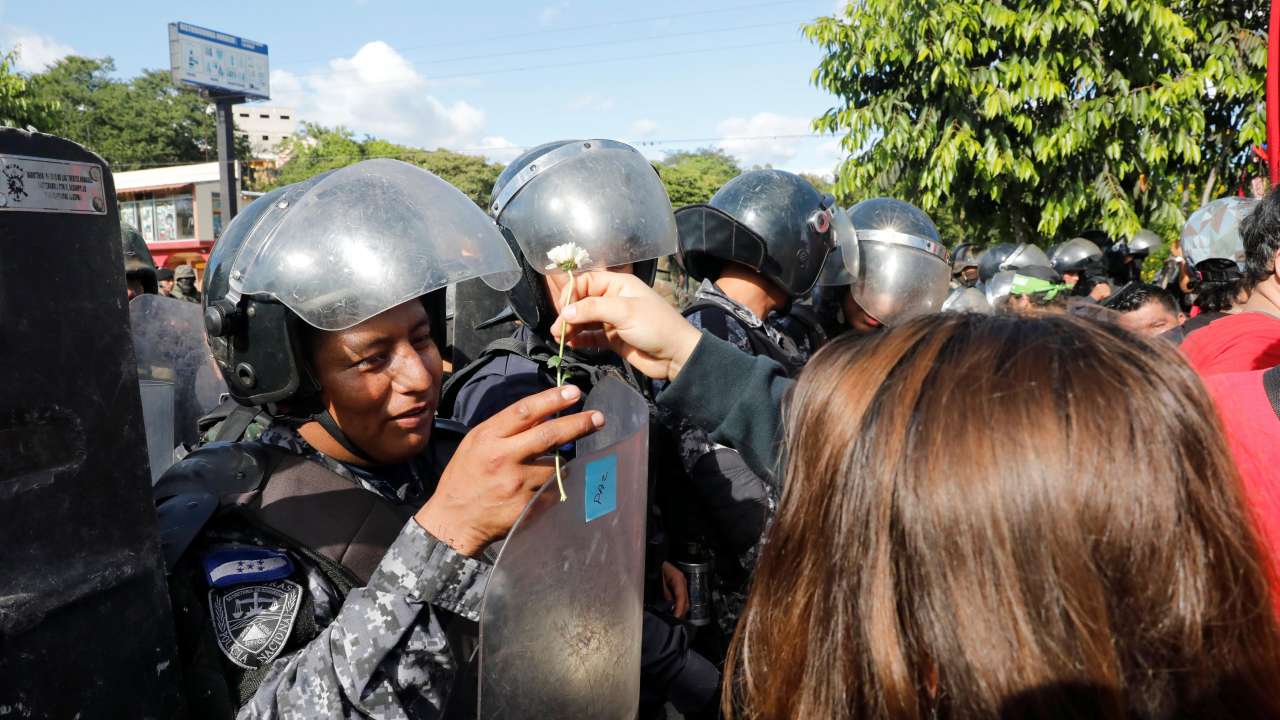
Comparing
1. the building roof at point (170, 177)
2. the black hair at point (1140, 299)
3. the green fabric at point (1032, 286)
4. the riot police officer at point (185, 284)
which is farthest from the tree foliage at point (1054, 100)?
the building roof at point (170, 177)

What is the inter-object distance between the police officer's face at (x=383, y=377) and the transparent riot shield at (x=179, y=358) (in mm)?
1466

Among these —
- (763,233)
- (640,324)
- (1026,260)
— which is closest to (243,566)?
(640,324)

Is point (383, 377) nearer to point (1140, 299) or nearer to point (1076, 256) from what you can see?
point (1140, 299)

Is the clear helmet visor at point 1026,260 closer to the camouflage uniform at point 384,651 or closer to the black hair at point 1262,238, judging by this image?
the black hair at point 1262,238

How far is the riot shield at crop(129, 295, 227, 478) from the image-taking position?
298 centimetres

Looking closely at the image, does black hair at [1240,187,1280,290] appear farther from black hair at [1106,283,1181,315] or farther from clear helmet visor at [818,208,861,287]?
black hair at [1106,283,1181,315]

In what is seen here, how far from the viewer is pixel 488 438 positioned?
1.31 metres

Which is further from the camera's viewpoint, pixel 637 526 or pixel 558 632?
pixel 637 526

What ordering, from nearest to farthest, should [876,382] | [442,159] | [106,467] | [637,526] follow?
[876,382] < [106,467] < [637,526] < [442,159]

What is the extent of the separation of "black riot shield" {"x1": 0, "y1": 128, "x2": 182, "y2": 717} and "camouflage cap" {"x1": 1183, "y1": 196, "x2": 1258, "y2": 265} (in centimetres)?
474

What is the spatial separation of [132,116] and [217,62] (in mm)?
24917

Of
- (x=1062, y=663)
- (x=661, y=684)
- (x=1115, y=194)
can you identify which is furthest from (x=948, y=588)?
(x=1115, y=194)

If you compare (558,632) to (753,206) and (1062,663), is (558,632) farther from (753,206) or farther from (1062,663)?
(753,206)

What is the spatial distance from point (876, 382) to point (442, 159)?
141 feet
